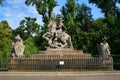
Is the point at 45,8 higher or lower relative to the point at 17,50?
higher

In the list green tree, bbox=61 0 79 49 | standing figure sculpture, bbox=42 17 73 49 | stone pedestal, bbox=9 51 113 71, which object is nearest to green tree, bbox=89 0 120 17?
green tree, bbox=61 0 79 49

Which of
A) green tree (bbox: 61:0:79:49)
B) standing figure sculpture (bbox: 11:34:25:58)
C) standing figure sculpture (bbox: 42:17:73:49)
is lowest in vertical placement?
standing figure sculpture (bbox: 11:34:25:58)

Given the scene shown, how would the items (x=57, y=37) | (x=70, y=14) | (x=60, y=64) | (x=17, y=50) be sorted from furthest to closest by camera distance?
(x=70, y=14) < (x=57, y=37) < (x=17, y=50) < (x=60, y=64)

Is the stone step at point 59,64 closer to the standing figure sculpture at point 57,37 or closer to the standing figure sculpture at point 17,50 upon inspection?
the standing figure sculpture at point 17,50

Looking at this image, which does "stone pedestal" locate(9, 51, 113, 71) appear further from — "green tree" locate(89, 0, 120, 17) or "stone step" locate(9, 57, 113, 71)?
"green tree" locate(89, 0, 120, 17)

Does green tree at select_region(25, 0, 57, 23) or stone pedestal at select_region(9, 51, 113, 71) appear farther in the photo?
green tree at select_region(25, 0, 57, 23)

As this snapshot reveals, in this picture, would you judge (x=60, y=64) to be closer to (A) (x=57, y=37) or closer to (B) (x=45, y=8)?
(A) (x=57, y=37)

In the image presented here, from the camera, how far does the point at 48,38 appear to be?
1284 inches

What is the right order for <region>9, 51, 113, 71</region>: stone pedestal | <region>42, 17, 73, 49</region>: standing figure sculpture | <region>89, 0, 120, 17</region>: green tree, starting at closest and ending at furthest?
<region>9, 51, 113, 71</region>: stone pedestal → <region>42, 17, 73, 49</region>: standing figure sculpture → <region>89, 0, 120, 17</region>: green tree

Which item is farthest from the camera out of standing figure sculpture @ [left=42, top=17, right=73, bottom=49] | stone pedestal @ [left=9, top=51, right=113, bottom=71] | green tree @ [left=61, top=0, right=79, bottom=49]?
green tree @ [left=61, top=0, right=79, bottom=49]

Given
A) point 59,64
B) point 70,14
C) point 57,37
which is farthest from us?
point 70,14

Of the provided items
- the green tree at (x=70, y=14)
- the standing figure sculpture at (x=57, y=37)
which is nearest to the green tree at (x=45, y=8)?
the green tree at (x=70, y=14)

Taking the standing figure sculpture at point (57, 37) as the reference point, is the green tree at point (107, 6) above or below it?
above

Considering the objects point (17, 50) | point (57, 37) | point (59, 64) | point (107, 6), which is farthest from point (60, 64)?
point (107, 6)
